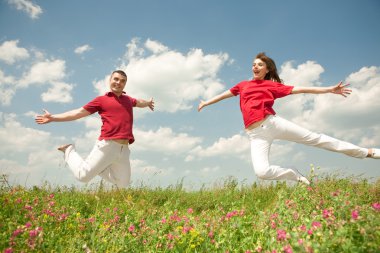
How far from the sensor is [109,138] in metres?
7.13

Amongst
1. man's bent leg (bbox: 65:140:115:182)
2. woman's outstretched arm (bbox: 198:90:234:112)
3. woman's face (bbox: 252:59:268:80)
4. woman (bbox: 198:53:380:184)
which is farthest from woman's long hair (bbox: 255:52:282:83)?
man's bent leg (bbox: 65:140:115:182)

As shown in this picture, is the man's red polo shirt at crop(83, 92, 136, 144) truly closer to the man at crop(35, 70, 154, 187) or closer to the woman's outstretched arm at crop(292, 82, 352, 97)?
the man at crop(35, 70, 154, 187)

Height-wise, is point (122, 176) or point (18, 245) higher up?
point (122, 176)

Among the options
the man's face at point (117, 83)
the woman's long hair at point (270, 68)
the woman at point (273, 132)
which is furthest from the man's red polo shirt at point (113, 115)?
the woman's long hair at point (270, 68)

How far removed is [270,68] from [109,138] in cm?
392

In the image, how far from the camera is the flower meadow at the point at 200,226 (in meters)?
3.29

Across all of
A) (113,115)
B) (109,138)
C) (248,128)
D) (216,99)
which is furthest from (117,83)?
(248,128)

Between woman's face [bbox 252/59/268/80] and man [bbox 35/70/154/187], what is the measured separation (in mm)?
2947

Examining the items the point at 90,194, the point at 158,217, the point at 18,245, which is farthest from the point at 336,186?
the point at 18,245

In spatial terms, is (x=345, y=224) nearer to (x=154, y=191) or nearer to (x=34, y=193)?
(x=154, y=191)

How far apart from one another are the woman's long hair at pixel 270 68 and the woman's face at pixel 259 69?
0.11m

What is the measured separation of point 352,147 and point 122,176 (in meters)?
4.91

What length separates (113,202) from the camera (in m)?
6.41

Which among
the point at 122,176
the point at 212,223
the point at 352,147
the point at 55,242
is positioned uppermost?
the point at 352,147
